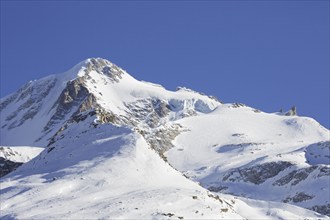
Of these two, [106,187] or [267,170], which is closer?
[106,187]

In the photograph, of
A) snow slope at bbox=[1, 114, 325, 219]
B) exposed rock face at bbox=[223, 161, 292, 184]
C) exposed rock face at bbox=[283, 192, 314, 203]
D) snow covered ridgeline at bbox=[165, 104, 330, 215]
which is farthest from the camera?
exposed rock face at bbox=[223, 161, 292, 184]

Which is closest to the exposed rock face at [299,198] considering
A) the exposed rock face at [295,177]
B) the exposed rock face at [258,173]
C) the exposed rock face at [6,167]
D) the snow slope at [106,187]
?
the exposed rock face at [295,177]

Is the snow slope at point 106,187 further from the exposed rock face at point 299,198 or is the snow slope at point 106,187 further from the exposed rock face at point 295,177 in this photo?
the exposed rock face at point 295,177

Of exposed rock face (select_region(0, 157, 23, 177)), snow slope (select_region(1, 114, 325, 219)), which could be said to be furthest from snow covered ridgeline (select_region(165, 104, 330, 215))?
exposed rock face (select_region(0, 157, 23, 177))

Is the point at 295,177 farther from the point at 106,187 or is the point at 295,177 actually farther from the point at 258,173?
the point at 106,187

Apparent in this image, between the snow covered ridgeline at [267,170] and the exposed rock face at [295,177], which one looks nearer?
the snow covered ridgeline at [267,170]

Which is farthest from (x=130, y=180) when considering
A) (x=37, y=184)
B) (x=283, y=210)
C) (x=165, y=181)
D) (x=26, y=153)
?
(x=26, y=153)

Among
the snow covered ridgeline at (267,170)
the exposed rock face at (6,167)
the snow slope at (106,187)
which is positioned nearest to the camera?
the snow slope at (106,187)

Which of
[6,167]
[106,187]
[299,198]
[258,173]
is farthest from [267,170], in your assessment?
[106,187]

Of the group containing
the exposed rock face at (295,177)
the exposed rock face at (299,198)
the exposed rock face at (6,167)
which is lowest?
the exposed rock face at (6,167)

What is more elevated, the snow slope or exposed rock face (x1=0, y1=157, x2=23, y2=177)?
exposed rock face (x1=0, y1=157, x2=23, y2=177)

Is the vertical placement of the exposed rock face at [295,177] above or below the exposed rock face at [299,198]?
above

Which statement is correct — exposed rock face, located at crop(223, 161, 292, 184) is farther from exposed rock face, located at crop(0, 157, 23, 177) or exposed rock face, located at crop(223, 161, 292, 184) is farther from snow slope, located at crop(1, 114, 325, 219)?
exposed rock face, located at crop(0, 157, 23, 177)

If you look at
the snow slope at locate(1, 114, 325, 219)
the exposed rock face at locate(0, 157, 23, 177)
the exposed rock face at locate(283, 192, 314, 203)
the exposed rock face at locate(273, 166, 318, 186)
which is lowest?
the snow slope at locate(1, 114, 325, 219)
